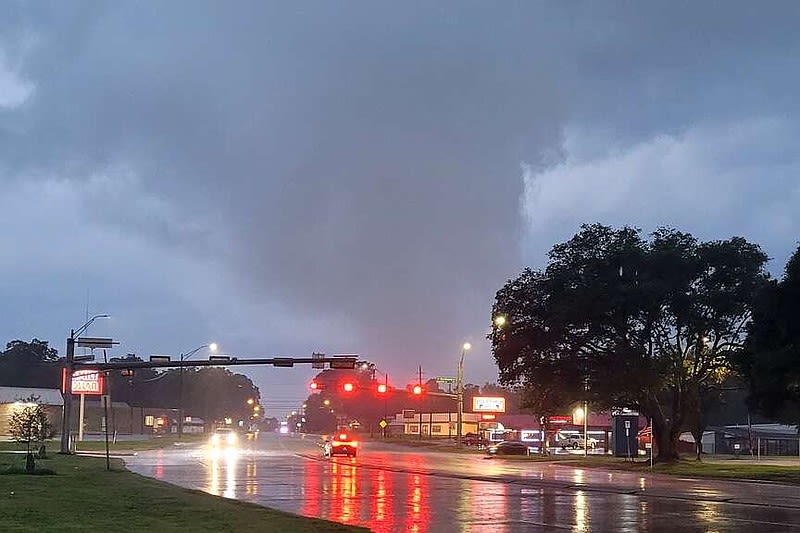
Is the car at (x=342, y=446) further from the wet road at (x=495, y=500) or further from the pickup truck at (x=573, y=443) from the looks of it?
the pickup truck at (x=573, y=443)

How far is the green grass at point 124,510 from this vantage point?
17.1m

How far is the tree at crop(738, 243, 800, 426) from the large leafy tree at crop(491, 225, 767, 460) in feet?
36.7

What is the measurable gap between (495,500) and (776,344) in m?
23.1

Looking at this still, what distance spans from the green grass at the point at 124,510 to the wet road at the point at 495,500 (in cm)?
164

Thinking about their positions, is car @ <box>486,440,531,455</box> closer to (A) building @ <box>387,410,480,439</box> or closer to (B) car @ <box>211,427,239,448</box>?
(B) car @ <box>211,427,239,448</box>

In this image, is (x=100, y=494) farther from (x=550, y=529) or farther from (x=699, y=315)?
(x=699, y=315)

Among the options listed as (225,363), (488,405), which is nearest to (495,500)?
(225,363)

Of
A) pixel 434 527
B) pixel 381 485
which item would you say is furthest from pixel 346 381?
pixel 434 527

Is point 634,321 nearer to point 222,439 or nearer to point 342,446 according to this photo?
point 342,446

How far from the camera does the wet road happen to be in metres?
20.4

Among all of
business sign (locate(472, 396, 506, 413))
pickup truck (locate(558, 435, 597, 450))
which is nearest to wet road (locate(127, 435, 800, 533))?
pickup truck (locate(558, 435, 597, 450))

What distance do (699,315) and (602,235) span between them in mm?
8329

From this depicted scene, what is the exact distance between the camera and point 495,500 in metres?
26.8

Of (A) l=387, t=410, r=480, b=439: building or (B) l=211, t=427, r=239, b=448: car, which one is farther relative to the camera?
(A) l=387, t=410, r=480, b=439: building
